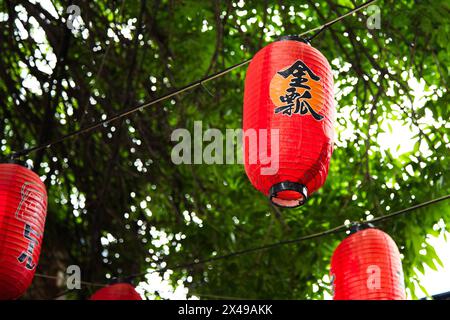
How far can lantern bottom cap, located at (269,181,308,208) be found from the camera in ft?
8.83

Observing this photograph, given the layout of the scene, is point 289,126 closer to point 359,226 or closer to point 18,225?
point 359,226

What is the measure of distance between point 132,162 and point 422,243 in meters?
2.04

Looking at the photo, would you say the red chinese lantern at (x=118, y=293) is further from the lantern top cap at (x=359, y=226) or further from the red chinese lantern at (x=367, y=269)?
Answer: the lantern top cap at (x=359, y=226)

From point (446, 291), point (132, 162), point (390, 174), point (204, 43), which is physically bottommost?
point (446, 291)

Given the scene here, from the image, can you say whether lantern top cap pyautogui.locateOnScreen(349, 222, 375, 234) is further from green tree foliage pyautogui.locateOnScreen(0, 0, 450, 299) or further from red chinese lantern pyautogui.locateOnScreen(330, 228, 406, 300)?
green tree foliage pyautogui.locateOnScreen(0, 0, 450, 299)

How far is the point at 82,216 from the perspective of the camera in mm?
5246

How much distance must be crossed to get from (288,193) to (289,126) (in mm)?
238

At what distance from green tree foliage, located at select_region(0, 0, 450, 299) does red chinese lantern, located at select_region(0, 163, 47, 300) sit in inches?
47.2

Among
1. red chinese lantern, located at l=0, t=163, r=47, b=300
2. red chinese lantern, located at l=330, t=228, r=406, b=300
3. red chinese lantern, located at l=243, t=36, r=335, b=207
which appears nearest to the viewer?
red chinese lantern, located at l=243, t=36, r=335, b=207

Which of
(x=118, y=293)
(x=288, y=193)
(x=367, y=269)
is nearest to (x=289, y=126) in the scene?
(x=288, y=193)

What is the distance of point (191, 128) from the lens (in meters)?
4.90

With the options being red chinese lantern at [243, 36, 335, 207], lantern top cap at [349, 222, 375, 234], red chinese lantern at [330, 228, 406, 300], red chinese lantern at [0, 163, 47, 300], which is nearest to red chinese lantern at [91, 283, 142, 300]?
red chinese lantern at [0, 163, 47, 300]
